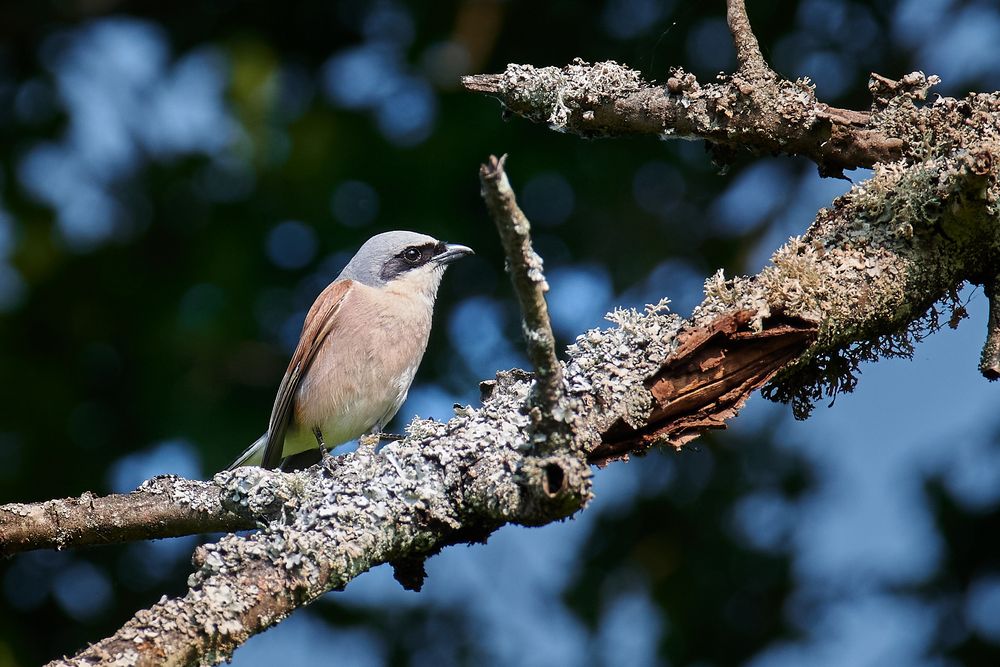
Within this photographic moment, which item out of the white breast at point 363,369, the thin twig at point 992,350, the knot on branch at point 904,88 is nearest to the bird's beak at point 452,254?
the white breast at point 363,369

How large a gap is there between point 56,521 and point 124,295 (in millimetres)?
3141

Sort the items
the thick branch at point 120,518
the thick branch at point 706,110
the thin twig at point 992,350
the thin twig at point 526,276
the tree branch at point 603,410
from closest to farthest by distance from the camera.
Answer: the thin twig at point 526,276, the tree branch at point 603,410, the thin twig at point 992,350, the thick branch at point 120,518, the thick branch at point 706,110

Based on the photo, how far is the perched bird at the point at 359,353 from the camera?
16.8 ft

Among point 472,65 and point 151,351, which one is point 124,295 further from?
point 472,65

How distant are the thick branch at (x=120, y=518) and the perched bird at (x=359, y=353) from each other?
67.3 inches

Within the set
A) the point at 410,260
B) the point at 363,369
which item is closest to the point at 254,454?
the point at 363,369

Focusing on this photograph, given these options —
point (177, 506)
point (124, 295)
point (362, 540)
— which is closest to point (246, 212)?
point (124, 295)

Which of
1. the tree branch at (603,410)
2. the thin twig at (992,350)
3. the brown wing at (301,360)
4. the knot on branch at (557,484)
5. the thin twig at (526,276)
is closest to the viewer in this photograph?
the thin twig at (526,276)

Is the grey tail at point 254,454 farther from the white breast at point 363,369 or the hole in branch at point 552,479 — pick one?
the hole in branch at point 552,479

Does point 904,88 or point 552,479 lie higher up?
point 904,88

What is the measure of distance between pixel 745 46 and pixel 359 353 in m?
2.44

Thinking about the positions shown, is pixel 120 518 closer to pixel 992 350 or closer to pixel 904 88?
pixel 992 350

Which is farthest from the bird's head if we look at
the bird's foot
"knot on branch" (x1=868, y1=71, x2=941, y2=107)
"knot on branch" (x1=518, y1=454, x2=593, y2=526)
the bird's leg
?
"knot on branch" (x1=518, y1=454, x2=593, y2=526)

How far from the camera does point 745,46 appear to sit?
3561 millimetres
